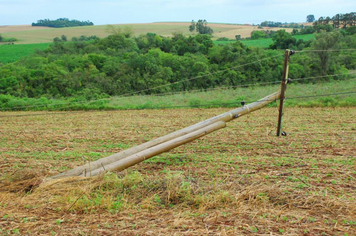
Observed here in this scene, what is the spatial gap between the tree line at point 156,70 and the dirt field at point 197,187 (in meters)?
17.8

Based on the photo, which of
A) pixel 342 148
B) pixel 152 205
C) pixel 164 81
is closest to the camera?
pixel 152 205

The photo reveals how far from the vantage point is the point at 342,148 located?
9828 mm

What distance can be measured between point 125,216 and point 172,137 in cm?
382

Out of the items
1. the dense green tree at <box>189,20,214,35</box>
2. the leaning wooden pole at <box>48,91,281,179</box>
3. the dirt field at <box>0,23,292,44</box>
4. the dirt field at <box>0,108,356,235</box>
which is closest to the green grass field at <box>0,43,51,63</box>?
the dirt field at <box>0,23,292,44</box>

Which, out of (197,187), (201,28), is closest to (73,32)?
(201,28)

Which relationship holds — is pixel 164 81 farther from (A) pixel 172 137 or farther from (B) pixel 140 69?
(A) pixel 172 137

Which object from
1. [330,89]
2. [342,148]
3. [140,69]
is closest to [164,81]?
[140,69]

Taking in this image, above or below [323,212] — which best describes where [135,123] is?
below

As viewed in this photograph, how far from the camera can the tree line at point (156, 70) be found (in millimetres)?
30797

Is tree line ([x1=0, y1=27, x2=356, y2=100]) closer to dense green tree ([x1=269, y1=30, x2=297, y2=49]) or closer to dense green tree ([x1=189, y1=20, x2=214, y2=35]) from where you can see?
dense green tree ([x1=269, y1=30, x2=297, y2=49])

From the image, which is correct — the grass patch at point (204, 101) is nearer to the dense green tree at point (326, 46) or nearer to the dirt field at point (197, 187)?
the dirt field at point (197, 187)

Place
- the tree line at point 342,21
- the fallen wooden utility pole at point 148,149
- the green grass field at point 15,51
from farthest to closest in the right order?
the tree line at point 342,21
the green grass field at point 15,51
the fallen wooden utility pole at point 148,149

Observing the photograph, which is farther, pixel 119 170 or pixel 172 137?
pixel 172 137

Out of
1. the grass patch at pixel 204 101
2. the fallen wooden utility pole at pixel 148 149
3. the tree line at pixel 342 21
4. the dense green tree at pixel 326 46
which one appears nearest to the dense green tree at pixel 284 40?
the dense green tree at pixel 326 46
